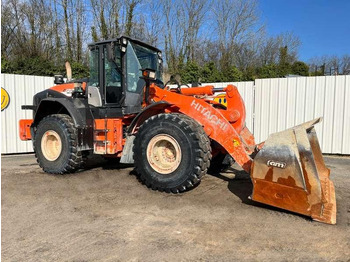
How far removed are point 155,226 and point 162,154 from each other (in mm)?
1503

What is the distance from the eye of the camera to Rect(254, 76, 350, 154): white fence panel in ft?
27.4

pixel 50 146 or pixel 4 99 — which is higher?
pixel 4 99

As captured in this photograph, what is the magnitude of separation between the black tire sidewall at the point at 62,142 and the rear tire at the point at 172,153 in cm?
165

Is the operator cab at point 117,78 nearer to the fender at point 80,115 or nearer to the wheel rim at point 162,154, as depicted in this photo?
the fender at point 80,115

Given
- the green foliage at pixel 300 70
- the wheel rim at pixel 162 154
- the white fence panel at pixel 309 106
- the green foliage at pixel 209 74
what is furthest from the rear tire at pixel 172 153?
the green foliage at pixel 300 70

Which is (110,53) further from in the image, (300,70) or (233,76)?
Result: (300,70)

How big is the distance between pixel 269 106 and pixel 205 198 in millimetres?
5919

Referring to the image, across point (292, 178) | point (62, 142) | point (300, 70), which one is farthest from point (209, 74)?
point (292, 178)

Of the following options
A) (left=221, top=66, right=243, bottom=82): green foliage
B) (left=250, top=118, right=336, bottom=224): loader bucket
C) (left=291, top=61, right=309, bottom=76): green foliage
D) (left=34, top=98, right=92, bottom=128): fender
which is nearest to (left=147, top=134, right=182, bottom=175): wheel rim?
(left=250, top=118, right=336, bottom=224): loader bucket

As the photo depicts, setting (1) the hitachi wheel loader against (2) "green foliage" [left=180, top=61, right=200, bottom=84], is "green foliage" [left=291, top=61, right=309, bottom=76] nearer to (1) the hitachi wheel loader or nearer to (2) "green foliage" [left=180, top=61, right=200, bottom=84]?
(2) "green foliage" [left=180, top=61, right=200, bottom=84]

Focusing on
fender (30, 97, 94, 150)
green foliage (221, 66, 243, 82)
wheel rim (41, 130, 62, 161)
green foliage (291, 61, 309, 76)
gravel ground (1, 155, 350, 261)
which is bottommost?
gravel ground (1, 155, 350, 261)

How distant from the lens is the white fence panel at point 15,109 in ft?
29.5

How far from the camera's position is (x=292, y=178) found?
3.38 metres

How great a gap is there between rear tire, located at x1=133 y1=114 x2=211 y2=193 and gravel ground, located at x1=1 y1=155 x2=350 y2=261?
24 centimetres
